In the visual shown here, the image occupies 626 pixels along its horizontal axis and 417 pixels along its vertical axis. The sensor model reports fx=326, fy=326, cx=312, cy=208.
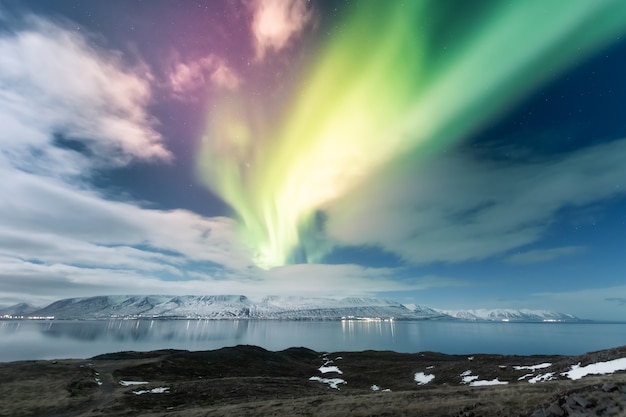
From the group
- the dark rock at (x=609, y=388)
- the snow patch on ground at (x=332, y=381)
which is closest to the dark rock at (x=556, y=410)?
the dark rock at (x=609, y=388)

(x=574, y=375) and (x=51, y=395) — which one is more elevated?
(x=574, y=375)

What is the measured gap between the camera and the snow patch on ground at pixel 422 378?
2381 inches

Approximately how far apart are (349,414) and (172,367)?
187 ft

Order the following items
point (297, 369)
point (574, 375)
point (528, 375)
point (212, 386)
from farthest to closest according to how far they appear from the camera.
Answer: point (297, 369) < point (212, 386) < point (528, 375) < point (574, 375)

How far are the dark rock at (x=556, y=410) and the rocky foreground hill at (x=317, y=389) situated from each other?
0.05 metres

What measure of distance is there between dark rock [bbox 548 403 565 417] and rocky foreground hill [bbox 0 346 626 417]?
0.17 ft

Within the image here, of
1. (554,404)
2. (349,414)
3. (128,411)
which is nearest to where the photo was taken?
(554,404)

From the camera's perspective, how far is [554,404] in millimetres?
19906

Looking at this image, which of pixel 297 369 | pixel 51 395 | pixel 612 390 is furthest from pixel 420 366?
pixel 51 395

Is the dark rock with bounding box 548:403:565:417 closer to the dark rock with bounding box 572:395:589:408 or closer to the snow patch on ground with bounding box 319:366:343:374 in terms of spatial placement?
the dark rock with bounding box 572:395:589:408

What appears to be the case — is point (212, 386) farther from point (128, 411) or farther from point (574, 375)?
point (574, 375)

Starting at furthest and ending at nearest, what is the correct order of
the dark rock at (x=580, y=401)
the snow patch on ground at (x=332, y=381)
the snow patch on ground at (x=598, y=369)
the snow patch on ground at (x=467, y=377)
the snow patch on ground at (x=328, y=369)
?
the snow patch on ground at (x=328, y=369), the snow patch on ground at (x=332, y=381), the snow patch on ground at (x=467, y=377), the snow patch on ground at (x=598, y=369), the dark rock at (x=580, y=401)

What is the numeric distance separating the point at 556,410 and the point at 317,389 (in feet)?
134

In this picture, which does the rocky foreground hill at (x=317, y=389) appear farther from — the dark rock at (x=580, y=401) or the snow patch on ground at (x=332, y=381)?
the snow patch on ground at (x=332, y=381)
